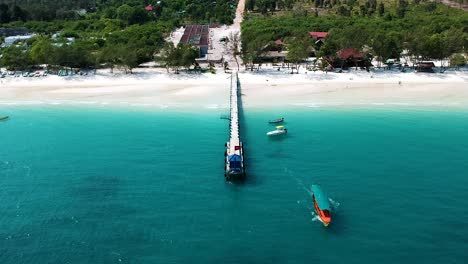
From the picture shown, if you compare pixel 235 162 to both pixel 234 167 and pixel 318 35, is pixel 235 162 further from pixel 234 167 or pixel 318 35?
pixel 318 35

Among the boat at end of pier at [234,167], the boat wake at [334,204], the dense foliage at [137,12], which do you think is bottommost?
the boat wake at [334,204]

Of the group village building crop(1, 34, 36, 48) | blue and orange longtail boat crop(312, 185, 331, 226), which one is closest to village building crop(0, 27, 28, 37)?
village building crop(1, 34, 36, 48)

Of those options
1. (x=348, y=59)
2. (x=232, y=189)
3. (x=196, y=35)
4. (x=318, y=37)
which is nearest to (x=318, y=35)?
(x=318, y=37)

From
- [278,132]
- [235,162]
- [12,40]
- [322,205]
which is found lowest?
[322,205]

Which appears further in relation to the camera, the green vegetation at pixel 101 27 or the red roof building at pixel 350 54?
the green vegetation at pixel 101 27

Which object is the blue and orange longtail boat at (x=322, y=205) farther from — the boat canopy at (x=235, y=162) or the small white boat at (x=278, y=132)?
the small white boat at (x=278, y=132)

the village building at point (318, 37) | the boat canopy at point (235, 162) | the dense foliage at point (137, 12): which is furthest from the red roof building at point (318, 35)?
the boat canopy at point (235, 162)

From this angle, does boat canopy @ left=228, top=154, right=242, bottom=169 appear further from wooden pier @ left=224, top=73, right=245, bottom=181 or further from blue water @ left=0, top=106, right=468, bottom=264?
blue water @ left=0, top=106, right=468, bottom=264

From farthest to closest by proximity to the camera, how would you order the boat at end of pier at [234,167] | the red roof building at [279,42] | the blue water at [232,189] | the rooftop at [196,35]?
the rooftop at [196,35] < the red roof building at [279,42] < the boat at end of pier at [234,167] < the blue water at [232,189]
